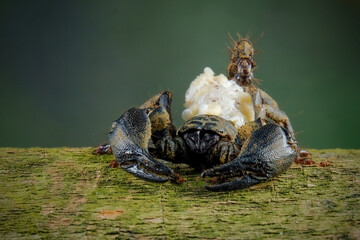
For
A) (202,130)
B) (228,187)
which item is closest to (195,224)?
(228,187)

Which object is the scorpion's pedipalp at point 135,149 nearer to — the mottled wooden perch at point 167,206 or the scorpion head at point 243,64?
the mottled wooden perch at point 167,206

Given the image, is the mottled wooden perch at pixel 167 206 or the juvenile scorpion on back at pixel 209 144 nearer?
the mottled wooden perch at pixel 167 206

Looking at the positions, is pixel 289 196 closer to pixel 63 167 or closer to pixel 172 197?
pixel 172 197

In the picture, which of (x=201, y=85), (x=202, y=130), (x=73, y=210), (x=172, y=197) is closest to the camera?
(x=73, y=210)

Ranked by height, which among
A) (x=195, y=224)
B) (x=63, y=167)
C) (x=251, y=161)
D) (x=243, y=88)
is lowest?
(x=195, y=224)

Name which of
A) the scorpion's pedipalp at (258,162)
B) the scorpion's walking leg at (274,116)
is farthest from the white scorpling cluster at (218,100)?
A: the scorpion's pedipalp at (258,162)
